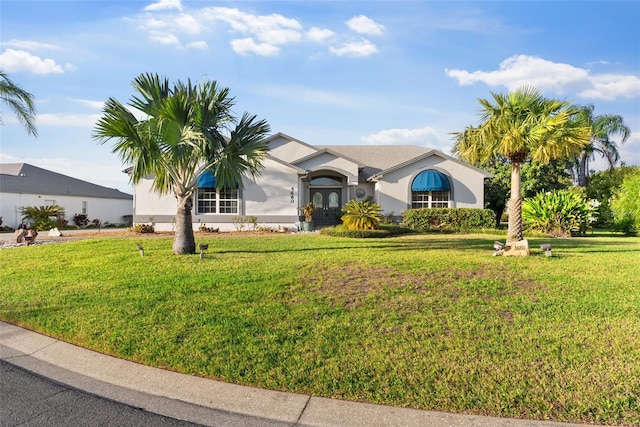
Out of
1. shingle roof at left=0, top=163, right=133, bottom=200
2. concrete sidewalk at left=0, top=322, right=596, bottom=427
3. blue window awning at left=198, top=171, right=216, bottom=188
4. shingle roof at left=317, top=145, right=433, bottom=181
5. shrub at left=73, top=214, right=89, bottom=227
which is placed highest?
shingle roof at left=317, top=145, right=433, bottom=181

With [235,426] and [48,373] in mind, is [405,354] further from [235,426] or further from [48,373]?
[48,373]

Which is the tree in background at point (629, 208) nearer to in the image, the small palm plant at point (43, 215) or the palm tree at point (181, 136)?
the palm tree at point (181, 136)

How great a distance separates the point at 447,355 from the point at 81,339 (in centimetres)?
491

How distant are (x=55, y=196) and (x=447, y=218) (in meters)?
30.4

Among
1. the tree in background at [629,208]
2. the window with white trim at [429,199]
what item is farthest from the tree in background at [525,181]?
the tree in background at [629,208]

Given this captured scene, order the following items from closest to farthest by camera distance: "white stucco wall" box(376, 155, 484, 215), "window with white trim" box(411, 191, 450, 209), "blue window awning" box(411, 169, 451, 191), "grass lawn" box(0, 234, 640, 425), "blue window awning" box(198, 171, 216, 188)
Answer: "grass lawn" box(0, 234, 640, 425)
"blue window awning" box(198, 171, 216, 188)
"blue window awning" box(411, 169, 451, 191)
"white stucco wall" box(376, 155, 484, 215)
"window with white trim" box(411, 191, 450, 209)

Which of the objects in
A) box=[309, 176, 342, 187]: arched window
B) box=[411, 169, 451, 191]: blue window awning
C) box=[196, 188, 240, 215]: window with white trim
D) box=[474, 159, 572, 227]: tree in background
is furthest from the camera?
box=[474, 159, 572, 227]: tree in background

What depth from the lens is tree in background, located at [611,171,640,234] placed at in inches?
810

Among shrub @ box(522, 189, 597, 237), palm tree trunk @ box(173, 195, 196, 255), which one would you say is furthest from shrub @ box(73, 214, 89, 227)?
shrub @ box(522, 189, 597, 237)

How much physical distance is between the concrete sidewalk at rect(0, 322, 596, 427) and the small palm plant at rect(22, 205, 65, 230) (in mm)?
26430

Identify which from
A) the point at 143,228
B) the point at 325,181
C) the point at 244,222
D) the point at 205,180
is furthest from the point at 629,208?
the point at 143,228

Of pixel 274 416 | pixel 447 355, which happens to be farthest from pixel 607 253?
pixel 274 416

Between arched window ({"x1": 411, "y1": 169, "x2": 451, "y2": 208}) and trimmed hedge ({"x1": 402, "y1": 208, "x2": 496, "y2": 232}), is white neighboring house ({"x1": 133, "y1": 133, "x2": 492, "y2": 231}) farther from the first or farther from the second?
trimmed hedge ({"x1": 402, "y1": 208, "x2": 496, "y2": 232})

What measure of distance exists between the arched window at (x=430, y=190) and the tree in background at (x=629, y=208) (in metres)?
8.71
